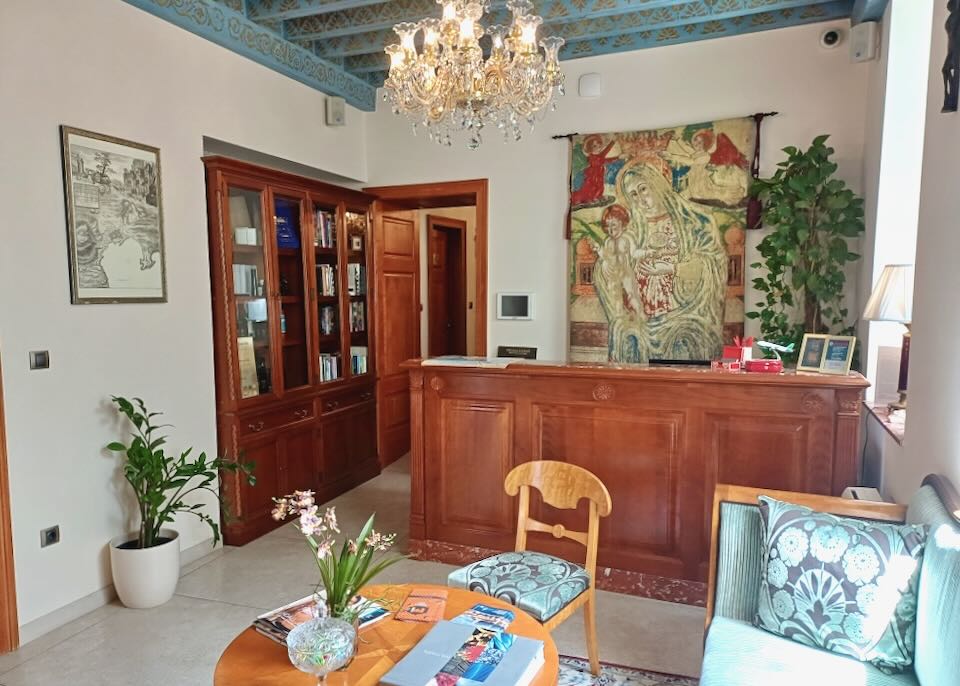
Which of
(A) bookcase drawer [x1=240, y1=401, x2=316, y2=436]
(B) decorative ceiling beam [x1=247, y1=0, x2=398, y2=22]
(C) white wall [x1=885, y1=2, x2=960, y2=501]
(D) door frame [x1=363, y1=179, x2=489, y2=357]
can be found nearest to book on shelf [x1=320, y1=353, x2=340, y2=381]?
(A) bookcase drawer [x1=240, y1=401, x2=316, y2=436]

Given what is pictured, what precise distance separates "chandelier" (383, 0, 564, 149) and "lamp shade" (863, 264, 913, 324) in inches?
67.5

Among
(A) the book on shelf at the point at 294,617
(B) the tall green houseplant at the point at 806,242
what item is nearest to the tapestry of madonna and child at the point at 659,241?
(B) the tall green houseplant at the point at 806,242

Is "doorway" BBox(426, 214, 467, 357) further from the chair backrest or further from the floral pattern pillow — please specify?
the floral pattern pillow

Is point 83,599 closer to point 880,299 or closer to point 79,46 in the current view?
point 79,46

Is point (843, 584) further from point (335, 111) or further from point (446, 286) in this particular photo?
point (446, 286)

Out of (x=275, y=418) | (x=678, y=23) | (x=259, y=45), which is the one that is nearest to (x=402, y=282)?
(x=275, y=418)

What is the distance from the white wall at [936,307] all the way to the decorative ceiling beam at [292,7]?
281 cm

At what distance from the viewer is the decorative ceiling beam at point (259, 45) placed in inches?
134

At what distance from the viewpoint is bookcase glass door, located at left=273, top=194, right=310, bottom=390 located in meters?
4.17

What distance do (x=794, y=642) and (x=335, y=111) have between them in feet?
14.2

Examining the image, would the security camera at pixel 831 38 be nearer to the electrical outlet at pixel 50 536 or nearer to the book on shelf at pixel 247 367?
the book on shelf at pixel 247 367

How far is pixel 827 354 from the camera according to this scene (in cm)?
287

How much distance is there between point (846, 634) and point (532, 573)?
100 cm

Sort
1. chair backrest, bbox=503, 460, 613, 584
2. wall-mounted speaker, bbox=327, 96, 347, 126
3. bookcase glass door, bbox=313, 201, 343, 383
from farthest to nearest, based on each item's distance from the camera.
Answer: wall-mounted speaker, bbox=327, 96, 347, 126
bookcase glass door, bbox=313, 201, 343, 383
chair backrest, bbox=503, 460, 613, 584
